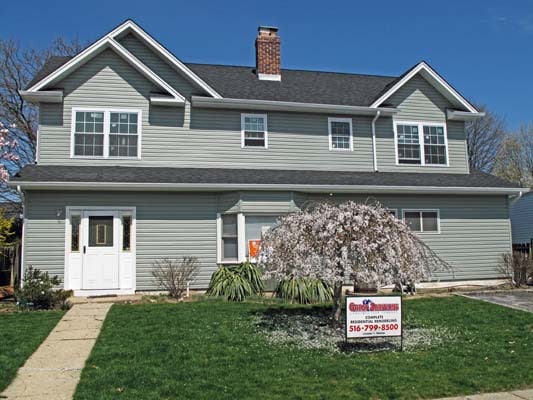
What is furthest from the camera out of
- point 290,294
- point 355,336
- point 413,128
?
point 413,128

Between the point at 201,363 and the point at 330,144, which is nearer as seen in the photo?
the point at 201,363

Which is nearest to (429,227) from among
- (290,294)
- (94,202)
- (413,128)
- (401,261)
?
(413,128)

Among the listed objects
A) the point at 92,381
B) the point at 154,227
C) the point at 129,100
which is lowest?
the point at 92,381

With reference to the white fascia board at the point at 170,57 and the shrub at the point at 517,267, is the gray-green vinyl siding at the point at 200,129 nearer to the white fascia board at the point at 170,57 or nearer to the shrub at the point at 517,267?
the white fascia board at the point at 170,57

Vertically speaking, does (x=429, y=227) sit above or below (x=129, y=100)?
below

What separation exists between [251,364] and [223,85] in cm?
1161

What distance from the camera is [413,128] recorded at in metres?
17.3

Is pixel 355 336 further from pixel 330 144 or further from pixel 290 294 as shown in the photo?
pixel 330 144

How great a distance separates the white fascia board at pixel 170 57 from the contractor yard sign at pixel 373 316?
9.20m

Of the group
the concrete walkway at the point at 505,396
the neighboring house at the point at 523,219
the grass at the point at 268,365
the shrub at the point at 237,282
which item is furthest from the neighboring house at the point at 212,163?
the neighboring house at the point at 523,219

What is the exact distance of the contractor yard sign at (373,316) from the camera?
774cm

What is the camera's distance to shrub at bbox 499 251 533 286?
1567cm

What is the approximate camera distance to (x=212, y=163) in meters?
15.3

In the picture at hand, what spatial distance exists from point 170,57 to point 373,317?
35.1ft
